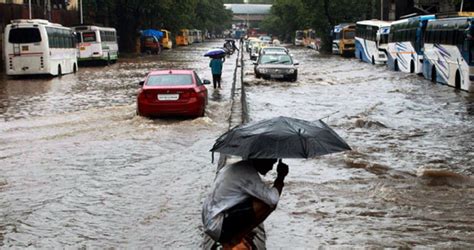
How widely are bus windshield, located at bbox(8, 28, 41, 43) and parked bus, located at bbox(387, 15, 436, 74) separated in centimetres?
1831

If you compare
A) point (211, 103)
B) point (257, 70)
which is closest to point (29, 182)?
point (211, 103)

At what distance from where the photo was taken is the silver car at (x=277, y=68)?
3256cm

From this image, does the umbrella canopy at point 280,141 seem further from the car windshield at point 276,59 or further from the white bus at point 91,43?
the white bus at point 91,43

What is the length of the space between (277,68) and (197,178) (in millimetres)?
21407

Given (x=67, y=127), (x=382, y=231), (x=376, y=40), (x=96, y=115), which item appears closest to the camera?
(x=382, y=231)

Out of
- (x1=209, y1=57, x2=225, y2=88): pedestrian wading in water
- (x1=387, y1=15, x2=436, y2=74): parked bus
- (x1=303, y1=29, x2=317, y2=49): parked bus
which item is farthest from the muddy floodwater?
(x1=303, y1=29, x2=317, y2=49): parked bus

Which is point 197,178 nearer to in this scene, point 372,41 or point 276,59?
point 276,59

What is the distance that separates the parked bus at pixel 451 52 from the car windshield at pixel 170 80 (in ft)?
35.9

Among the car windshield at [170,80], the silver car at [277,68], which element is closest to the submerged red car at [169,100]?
the car windshield at [170,80]

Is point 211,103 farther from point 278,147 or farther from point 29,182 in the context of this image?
point 278,147

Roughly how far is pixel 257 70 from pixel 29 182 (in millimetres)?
22379

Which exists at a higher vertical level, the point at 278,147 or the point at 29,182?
the point at 278,147

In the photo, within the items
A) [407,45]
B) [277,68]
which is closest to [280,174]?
[277,68]

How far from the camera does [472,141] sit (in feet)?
51.0
